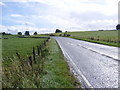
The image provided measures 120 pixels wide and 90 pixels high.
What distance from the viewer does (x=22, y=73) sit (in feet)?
21.1

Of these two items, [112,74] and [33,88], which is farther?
[112,74]

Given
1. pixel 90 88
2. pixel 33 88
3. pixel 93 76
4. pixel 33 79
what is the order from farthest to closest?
1. pixel 93 76
2. pixel 33 79
3. pixel 90 88
4. pixel 33 88

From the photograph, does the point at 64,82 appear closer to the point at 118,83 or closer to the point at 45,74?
the point at 45,74

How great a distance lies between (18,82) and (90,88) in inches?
102

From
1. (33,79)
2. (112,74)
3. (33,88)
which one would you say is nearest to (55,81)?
(33,79)

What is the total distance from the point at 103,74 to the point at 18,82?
3.96 metres

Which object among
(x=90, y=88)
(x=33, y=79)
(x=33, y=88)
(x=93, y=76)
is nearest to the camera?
(x=33, y=88)

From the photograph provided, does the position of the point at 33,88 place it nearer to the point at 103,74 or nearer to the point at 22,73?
the point at 22,73

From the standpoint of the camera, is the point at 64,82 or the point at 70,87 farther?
the point at 64,82

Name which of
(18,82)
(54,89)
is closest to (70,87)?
(54,89)

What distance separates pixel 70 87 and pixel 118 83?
202 centimetres

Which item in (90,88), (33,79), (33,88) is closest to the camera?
(33,88)

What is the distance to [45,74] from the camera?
7.42 metres

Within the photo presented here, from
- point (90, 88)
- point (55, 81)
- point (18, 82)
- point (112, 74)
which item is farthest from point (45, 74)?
point (112, 74)
